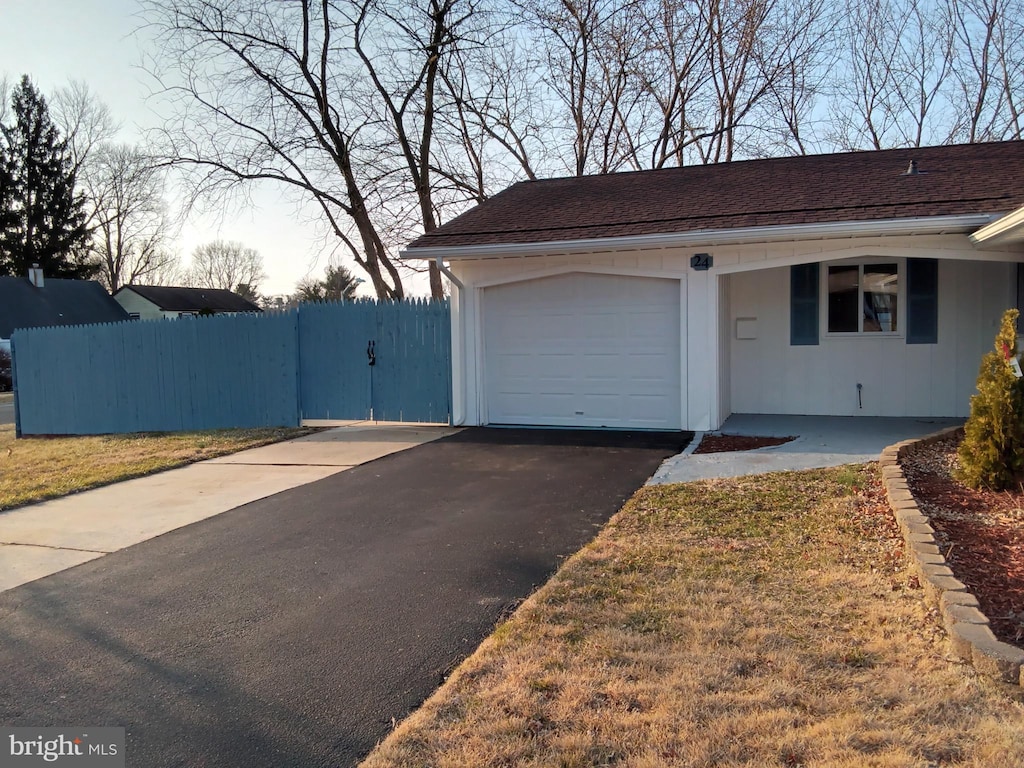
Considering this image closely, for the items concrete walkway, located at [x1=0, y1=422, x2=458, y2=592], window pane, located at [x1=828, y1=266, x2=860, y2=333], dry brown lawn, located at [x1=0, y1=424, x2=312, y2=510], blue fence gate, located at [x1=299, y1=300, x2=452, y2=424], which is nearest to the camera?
concrete walkway, located at [x1=0, y1=422, x2=458, y2=592]

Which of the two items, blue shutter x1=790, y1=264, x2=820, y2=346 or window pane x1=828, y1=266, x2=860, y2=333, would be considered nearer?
window pane x1=828, y1=266, x2=860, y2=333

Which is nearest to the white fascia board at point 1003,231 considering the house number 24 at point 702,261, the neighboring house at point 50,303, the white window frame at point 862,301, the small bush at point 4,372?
the white window frame at point 862,301

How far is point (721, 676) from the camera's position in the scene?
10.3 feet

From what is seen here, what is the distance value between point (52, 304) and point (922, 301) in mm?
37901

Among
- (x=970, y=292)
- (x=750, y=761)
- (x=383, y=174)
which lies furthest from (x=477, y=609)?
(x=383, y=174)

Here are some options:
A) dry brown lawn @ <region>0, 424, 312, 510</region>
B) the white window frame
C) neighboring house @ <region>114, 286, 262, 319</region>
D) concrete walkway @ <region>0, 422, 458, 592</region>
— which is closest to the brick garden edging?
concrete walkway @ <region>0, 422, 458, 592</region>

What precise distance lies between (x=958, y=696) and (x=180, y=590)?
4.16 m

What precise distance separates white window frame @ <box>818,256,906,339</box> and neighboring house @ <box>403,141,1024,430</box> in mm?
20

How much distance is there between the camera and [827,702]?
9.49 ft

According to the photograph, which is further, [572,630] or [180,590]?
[180,590]

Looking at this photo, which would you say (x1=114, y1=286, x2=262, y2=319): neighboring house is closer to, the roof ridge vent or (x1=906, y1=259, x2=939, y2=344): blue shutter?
the roof ridge vent

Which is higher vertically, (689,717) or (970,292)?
(970,292)

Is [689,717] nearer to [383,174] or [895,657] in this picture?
[895,657]

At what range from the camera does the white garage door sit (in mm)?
10047
